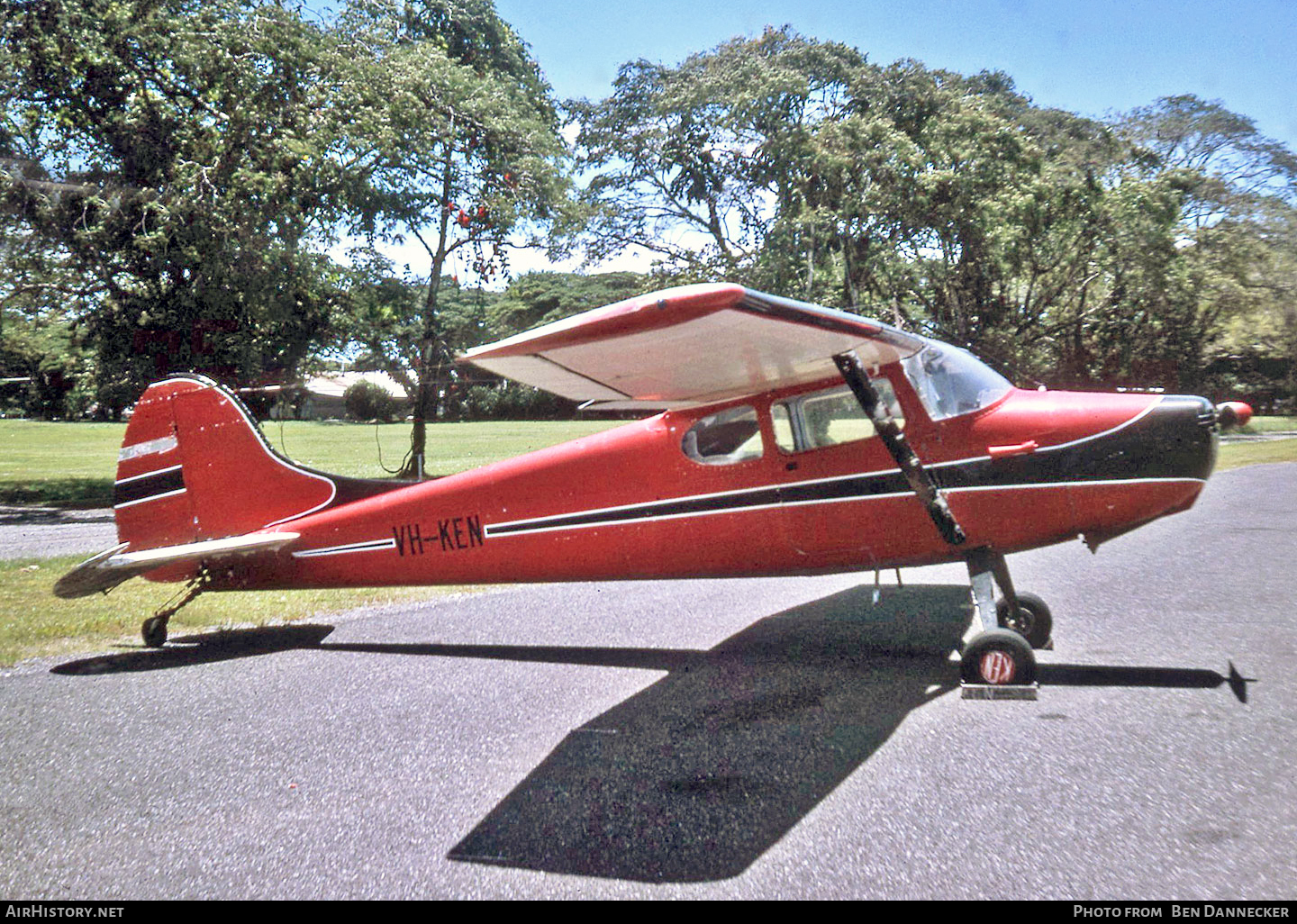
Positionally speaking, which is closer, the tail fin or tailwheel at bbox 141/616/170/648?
tailwheel at bbox 141/616/170/648

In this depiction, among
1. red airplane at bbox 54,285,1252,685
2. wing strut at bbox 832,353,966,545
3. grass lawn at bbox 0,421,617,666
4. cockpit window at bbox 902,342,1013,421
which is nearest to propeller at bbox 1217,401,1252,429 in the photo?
red airplane at bbox 54,285,1252,685

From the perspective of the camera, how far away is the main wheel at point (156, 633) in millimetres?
6984

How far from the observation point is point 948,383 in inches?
237

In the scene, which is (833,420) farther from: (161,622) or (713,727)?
(161,622)

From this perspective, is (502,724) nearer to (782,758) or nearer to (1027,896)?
(782,758)

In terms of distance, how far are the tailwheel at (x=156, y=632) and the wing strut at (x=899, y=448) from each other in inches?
208

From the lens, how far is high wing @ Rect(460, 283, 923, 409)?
4.26 metres

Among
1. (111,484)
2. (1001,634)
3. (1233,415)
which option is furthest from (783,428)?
(111,484)

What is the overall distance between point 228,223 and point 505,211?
4.94m

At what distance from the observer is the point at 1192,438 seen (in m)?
5.48

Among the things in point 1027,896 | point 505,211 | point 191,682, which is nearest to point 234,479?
point 191,682

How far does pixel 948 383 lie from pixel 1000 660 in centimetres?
181

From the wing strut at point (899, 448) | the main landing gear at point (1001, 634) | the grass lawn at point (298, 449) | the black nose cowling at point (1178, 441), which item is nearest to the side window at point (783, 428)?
the wing strut at point (899, 448)

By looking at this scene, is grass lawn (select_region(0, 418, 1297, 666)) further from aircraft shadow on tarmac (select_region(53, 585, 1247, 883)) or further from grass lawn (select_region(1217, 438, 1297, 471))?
aircraft shadow on tarmac (select_region(53, 585, 1247, 883))
